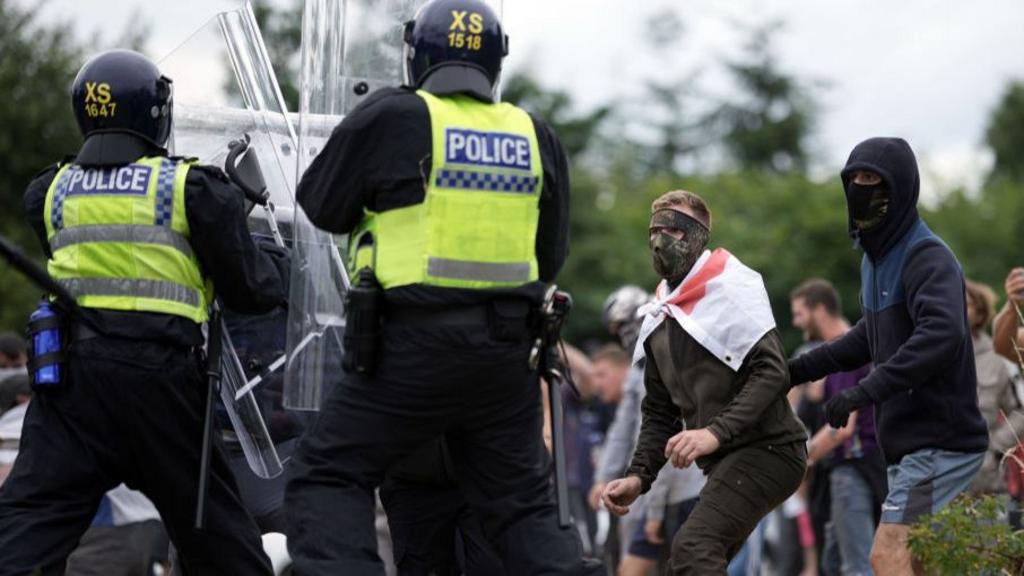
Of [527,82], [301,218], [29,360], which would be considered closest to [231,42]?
[301,218]

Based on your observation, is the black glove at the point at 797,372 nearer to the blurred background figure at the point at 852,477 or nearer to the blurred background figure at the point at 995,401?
the blurred background figure at the point at 995,401

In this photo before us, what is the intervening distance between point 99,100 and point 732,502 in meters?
Answer: 2.88

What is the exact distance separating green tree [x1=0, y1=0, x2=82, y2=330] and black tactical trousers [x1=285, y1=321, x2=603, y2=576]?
68.5ft

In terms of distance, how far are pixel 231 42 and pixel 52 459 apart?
2.16 m

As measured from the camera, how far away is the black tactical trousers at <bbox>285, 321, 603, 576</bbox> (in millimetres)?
5625

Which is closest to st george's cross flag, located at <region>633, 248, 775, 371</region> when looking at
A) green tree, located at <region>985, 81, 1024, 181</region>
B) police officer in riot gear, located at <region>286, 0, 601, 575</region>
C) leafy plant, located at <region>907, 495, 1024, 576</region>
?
leafy plant, located at <region>907, 495, 1024, 576</region>

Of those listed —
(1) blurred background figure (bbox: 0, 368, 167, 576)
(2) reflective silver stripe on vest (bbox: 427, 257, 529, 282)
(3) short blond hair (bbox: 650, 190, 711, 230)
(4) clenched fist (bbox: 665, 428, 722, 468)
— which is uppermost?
(3) short blond hair (bbox: 650, 190, 711, 230)

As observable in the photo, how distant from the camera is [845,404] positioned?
21.7ft

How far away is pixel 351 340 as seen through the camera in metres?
5.65

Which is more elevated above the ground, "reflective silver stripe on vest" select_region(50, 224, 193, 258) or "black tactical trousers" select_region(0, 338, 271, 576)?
"reflective silver stripe on vest" select_region(50, 224, 193, 258)

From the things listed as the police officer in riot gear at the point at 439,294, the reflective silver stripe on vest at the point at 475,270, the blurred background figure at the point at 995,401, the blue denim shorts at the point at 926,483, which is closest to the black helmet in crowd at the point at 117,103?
the police officer in riot gear at the point at 439,294

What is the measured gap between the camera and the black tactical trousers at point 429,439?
562cm

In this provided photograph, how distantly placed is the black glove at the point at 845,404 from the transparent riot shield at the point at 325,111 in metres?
1.94

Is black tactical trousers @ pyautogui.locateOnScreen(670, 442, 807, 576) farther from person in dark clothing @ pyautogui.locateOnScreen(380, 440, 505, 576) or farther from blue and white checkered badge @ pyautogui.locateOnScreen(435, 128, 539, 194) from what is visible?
blue and white checkered badge @ pyautogui.locateOnScreen(435, 128, 539, 194)
